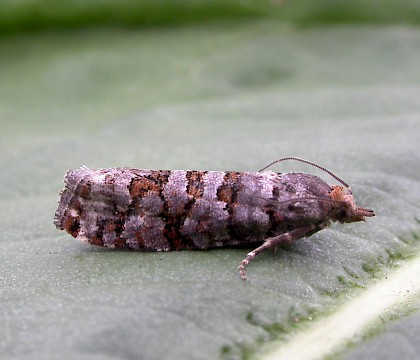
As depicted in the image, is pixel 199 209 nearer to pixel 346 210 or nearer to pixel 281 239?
pixel 281 239

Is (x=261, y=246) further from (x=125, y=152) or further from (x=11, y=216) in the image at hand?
(x=125, y=152)

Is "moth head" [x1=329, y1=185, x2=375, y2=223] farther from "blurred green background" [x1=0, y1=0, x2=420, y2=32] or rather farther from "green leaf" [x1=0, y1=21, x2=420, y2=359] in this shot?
"blurred green background" [x1=0, y1=0, x2=420, y2=32]

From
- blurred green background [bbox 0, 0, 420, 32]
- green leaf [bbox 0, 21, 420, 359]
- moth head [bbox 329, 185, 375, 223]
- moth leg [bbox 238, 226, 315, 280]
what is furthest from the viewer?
blurred green background [bbox 0, 0, 420, 32]

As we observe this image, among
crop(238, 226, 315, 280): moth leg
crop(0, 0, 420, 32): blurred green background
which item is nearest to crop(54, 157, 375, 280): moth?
crop(238, 226, 315, 280): moth leg

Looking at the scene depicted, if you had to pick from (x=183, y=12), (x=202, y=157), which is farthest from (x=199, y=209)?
(x=183, y=12)

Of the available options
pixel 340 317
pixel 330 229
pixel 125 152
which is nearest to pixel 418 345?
pixel 340 317

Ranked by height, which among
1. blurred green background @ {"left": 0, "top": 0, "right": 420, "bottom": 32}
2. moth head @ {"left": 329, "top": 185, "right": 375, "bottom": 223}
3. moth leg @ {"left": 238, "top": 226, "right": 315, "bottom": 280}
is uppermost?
blurred green background @ {"left": 0, "top": 0, "right": 420, "bottom": 32}
